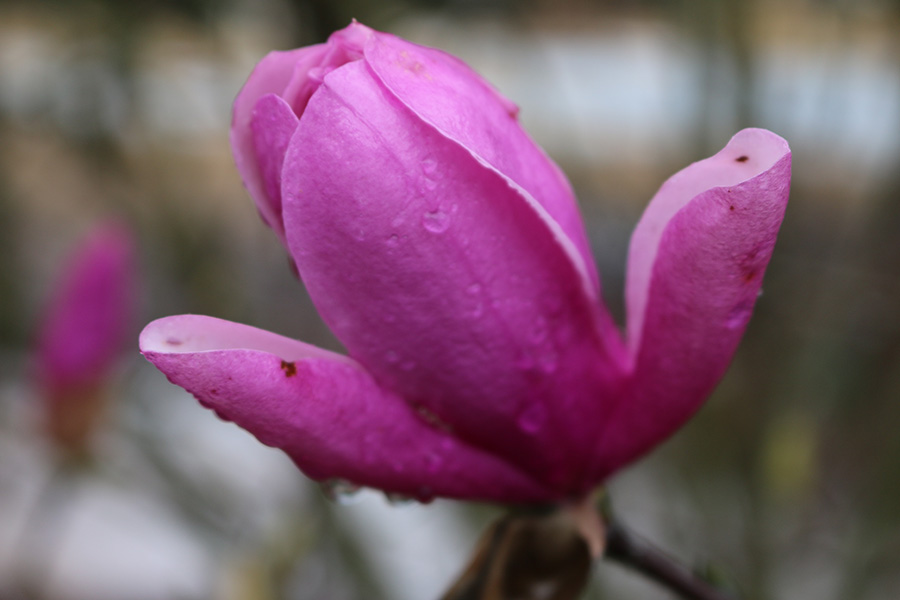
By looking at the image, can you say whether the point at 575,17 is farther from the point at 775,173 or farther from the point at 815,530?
the point at 775,173

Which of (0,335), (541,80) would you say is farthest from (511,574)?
(0,335)

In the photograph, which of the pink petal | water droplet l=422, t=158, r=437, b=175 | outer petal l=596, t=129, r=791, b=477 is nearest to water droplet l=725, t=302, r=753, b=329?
outer petal l=596, t=129, r=791, b=477

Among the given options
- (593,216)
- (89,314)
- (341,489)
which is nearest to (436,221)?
(341,489)

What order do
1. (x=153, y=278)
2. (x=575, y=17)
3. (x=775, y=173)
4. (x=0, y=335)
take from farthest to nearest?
1. (x=153, y=278)
2. (x=0, y=335)
3. (x=575, y=17)
4. (x=775, y=173)

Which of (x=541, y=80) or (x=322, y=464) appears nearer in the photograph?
(x=322, y=464)

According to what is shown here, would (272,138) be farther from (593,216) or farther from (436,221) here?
(593,216)

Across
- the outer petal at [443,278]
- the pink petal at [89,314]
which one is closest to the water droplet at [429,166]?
the outer petal at [443,278]

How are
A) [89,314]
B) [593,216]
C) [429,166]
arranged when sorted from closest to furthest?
[429,166] < [89,314] < [593,216]

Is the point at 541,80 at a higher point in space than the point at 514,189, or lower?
lower
